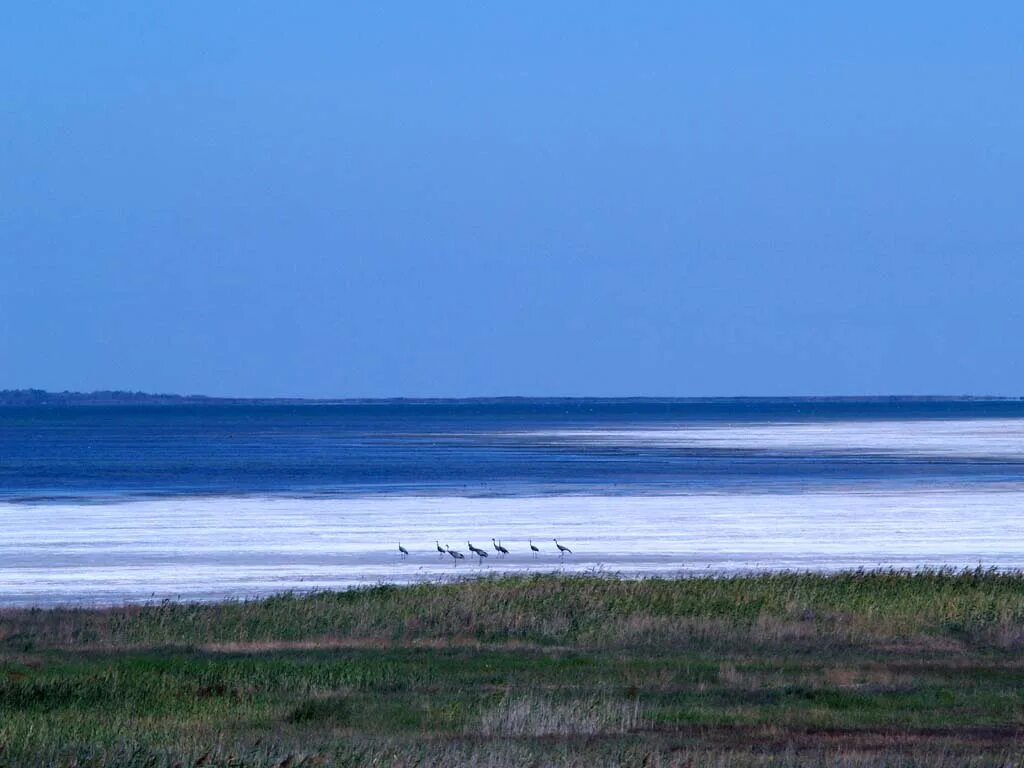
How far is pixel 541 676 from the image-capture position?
2106cm

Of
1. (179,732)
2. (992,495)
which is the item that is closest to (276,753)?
(179,732)

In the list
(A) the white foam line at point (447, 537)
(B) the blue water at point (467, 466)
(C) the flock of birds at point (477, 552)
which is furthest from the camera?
(B) the blue water at point (467, 466)

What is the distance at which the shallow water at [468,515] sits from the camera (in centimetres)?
4141

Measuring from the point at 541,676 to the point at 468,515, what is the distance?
41163mm

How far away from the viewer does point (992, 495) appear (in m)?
72.3

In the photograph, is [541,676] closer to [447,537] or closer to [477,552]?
[477,552]

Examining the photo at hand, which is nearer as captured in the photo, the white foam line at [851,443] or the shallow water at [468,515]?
the shallow water at [468,515]

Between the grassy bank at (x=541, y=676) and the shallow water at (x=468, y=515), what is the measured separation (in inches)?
333

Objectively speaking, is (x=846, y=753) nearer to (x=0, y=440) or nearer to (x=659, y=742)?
(x=659, y=742)

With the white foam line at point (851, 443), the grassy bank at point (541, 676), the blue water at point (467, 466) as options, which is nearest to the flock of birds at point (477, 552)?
the grassy bank at point (541, 676)

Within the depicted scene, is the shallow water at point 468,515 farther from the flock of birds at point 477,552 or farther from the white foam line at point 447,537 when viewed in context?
the flock of birds at point 477,552

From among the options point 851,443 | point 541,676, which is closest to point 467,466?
point 851,443

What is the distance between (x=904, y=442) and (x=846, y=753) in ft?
463

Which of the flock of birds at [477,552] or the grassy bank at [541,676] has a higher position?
the grassy bank at [541,676]
